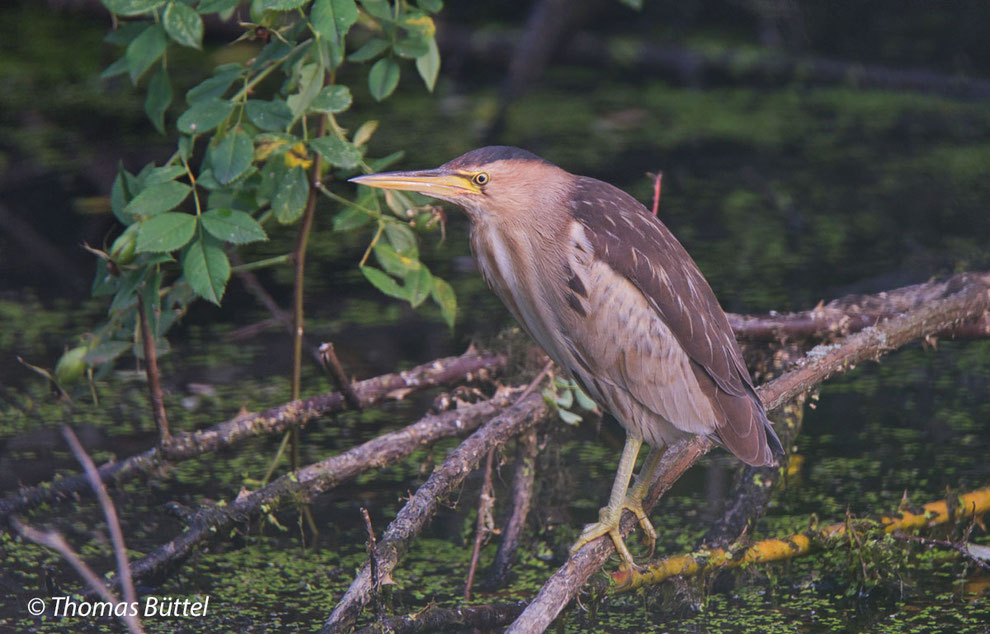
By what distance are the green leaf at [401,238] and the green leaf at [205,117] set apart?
38 centimetres

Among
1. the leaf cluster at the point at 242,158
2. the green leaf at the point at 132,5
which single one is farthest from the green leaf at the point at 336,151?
the green leaf at the point at 132,5

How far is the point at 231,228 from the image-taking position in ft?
5.80

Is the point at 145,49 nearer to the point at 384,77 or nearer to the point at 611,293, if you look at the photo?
the point at 384,77

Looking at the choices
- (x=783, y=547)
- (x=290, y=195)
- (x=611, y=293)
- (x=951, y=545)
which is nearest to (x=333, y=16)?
(x=290, y=195)

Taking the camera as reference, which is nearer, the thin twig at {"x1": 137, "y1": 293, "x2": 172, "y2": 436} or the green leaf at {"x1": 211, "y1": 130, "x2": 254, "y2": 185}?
the green leaf at {"x1": 211, "y1": 130, "x2": 254, "y2": 185}

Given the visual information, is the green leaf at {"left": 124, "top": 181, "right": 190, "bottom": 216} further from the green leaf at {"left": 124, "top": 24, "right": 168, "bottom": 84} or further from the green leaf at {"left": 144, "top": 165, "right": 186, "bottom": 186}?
the green leaf at {"left": 124, "top": 24, "right": 168, "bottom": 84}

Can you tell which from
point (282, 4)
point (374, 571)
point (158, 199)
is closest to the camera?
point (374, 571)

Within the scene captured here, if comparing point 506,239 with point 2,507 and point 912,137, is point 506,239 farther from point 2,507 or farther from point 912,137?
point 912,137

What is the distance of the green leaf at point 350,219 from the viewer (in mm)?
2010

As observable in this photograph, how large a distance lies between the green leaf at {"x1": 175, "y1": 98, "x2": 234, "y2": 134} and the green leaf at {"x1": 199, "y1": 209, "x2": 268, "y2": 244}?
0.14 m

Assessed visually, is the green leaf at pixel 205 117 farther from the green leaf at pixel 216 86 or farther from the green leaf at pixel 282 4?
the green leaf at pixel 282 4

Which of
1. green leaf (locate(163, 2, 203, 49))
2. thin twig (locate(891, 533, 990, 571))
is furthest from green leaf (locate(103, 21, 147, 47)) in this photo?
thin twig (locate(891, 533, 990, 571))

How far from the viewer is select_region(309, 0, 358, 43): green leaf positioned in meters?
1.66

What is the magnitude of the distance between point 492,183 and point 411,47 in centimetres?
33
